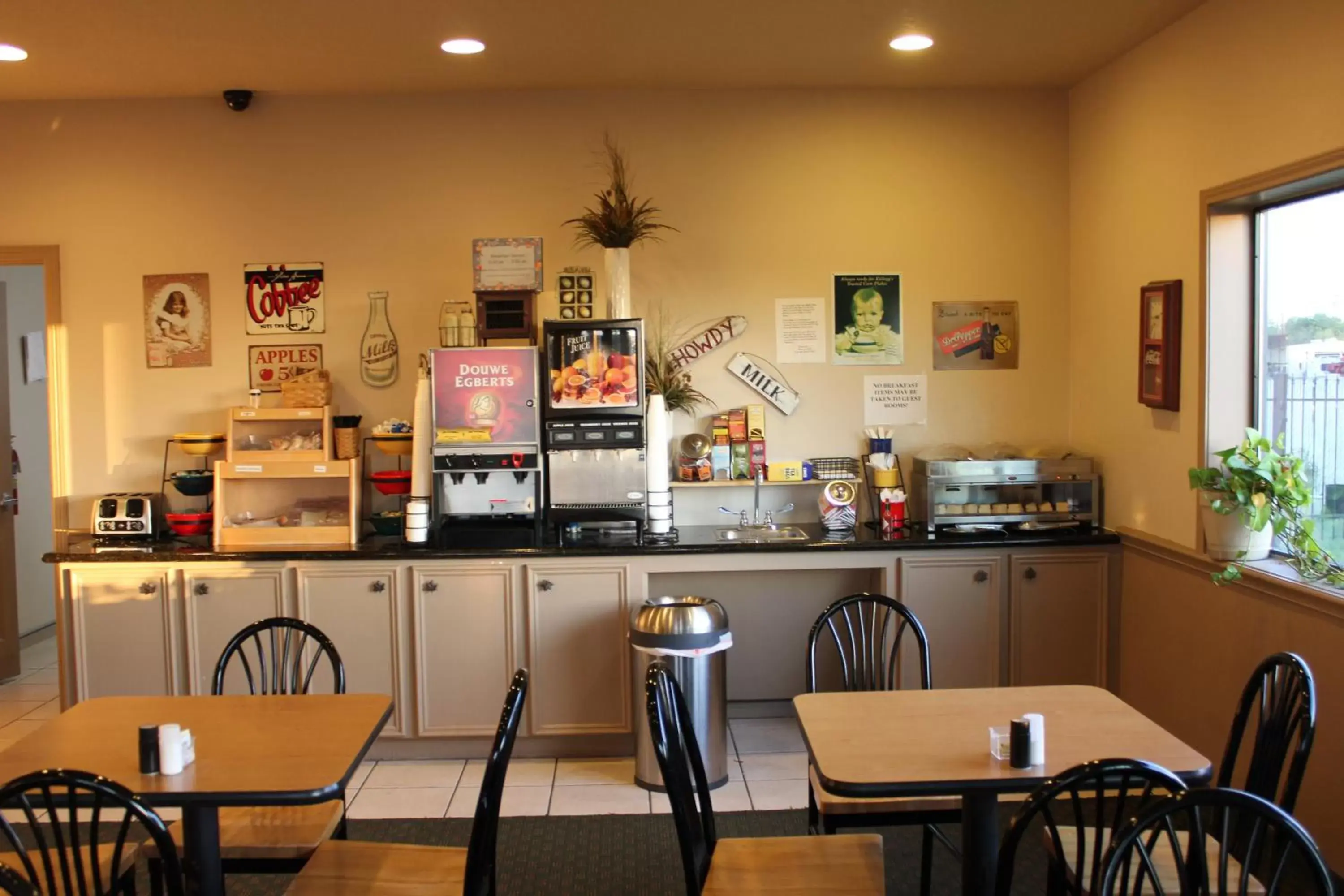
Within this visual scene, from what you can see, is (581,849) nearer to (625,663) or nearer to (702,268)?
(625,663)

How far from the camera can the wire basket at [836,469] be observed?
4.99m

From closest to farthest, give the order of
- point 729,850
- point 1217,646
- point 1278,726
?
point 1278,726 → point 729,850 → point 1217,646

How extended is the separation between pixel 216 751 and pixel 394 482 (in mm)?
2228

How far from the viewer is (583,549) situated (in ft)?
14.6

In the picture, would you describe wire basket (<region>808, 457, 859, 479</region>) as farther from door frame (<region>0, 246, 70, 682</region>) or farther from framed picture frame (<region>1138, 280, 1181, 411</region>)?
door frame (<region>0, 246, 70, 682</region>)

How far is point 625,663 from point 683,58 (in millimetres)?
2322

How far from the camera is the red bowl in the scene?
4.78 m

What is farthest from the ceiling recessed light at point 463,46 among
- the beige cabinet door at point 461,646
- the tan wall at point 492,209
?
the beige cabinet door at point 461,646

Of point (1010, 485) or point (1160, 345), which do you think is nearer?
point (1160, 345)

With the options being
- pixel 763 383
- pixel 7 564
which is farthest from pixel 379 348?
pixel 7 564

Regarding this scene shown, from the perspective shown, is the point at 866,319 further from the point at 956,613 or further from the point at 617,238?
the point at 956,613

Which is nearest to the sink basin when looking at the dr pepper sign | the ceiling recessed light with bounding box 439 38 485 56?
the dr pepper sign

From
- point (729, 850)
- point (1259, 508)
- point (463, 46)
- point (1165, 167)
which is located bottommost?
point (729, 850)

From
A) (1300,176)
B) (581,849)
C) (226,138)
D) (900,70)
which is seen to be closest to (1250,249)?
(1300,176)
